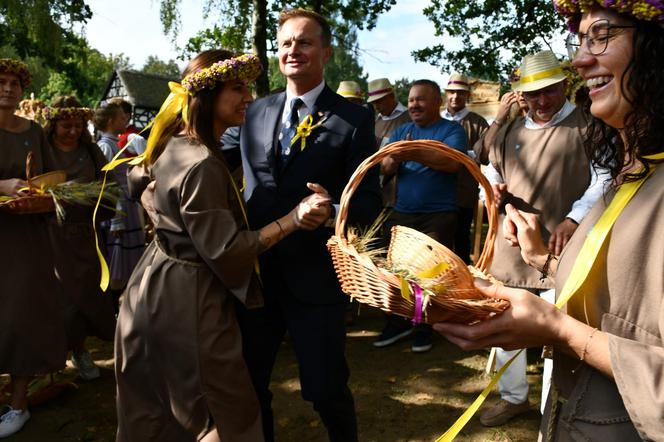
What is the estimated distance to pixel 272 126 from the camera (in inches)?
116

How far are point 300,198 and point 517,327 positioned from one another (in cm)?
171

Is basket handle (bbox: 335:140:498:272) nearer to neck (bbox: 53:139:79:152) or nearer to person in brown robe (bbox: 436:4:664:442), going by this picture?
person in brown robe (bbox: 436:4:664:442)

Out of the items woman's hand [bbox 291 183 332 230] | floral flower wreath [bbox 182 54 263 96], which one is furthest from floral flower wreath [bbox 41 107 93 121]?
woman's hand [bbox 291 183 332 230]

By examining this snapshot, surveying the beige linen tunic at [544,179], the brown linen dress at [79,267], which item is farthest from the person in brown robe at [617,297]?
the brown linen dress at [79,267]

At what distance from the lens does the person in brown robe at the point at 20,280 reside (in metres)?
3.75

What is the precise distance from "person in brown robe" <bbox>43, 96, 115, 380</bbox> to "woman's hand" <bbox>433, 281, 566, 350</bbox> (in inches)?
162

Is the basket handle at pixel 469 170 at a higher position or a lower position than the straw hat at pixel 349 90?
lower

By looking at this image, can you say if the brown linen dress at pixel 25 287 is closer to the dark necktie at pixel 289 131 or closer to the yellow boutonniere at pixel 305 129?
the dark necktie at pixel 289 131

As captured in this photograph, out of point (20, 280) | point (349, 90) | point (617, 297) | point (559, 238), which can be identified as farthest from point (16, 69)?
point (349, 90)

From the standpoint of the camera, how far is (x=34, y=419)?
13.1ft

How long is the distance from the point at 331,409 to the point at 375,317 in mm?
3545

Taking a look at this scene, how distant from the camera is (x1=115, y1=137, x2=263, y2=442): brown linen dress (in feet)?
8.14

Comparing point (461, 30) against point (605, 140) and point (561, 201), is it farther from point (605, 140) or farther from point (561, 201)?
point (605, 140)

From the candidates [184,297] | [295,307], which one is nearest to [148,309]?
[184,297]
